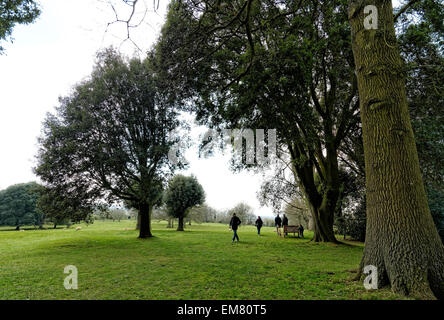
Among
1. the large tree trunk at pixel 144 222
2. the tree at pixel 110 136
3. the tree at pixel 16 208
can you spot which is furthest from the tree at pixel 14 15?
the tree at pixel 16 208

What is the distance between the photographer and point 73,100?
45.9 feet

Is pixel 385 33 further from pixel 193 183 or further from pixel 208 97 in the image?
pixel 193 183

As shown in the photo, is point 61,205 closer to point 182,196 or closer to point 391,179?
point 182,196

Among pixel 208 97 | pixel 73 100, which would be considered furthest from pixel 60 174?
pixel 208 97

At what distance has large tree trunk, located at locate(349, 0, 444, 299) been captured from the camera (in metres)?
3.64

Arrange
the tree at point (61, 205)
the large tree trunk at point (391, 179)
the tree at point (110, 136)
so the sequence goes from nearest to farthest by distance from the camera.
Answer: the large tree trunk at point (391, 179), the tree at point (110, 136), the tree at point (61, 205)

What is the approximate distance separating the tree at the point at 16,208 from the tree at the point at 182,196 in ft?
102

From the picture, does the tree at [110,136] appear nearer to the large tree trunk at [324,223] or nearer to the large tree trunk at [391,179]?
the large tree trunk at [324,223]

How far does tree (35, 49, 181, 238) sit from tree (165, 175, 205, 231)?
34.3 ft

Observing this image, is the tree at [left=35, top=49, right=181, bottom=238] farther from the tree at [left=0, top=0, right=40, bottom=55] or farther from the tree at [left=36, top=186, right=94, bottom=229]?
the tree at [left=0, top=0, right=40, bottom=55]

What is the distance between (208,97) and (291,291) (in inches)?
309

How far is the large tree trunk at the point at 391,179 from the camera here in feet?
11.9

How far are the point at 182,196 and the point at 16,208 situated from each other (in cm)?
3776

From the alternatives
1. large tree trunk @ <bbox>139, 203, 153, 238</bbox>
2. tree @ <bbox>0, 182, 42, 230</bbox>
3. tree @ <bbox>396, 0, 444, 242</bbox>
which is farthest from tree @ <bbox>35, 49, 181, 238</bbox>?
tree @ <bbox>0, 182, 42, 230</bbox>
